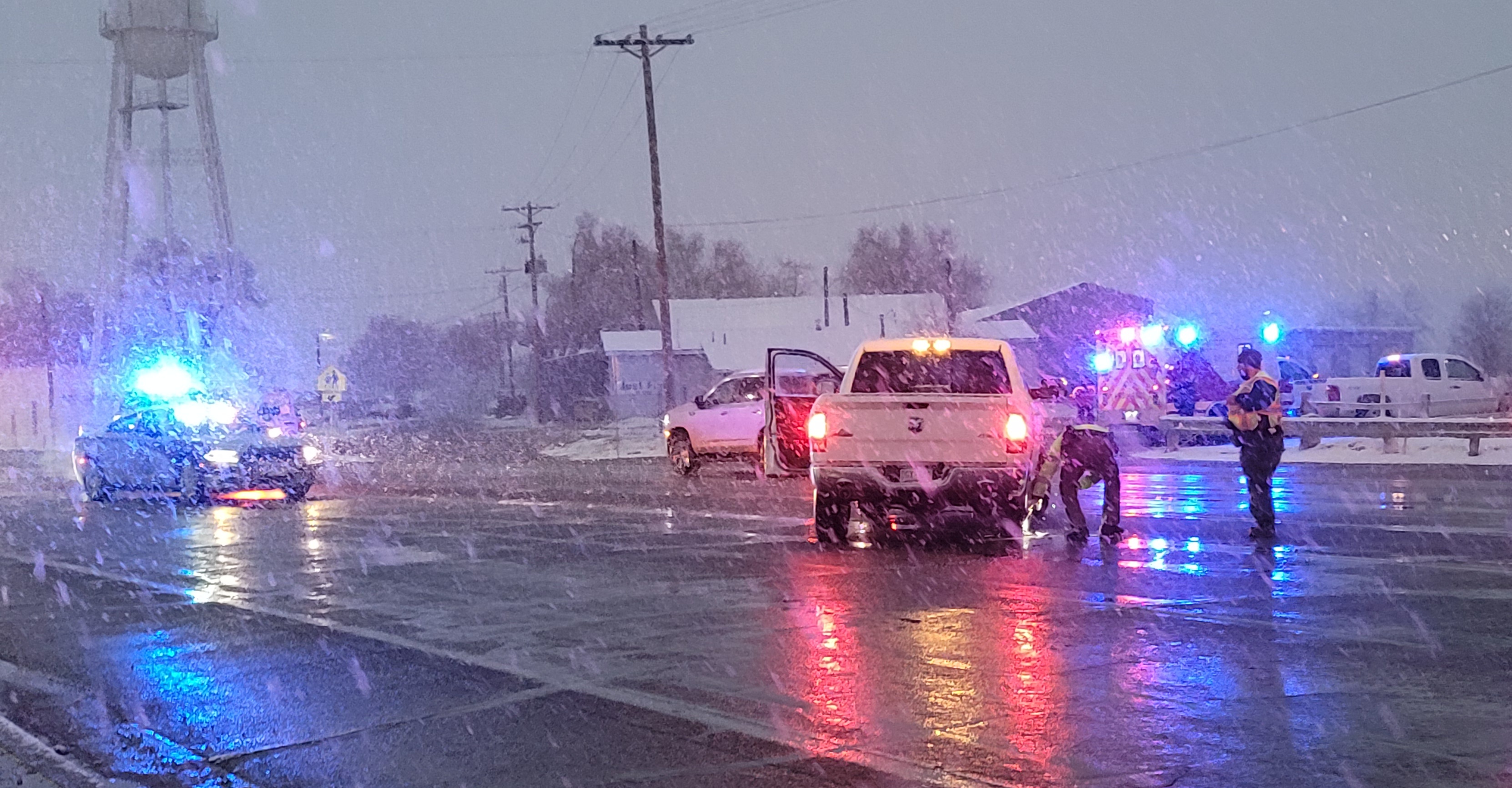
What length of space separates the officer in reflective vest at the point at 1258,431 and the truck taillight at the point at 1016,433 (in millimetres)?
1882

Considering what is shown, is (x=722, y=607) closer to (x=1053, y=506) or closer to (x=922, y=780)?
(x=922, y=780)

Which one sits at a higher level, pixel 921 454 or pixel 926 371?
pixel 926 371

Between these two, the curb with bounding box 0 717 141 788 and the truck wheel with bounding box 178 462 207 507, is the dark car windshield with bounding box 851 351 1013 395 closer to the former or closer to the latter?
the curb with bounding box 0 717 141 788

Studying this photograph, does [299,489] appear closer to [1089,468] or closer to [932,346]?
[932,346]

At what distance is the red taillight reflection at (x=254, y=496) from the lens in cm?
2256

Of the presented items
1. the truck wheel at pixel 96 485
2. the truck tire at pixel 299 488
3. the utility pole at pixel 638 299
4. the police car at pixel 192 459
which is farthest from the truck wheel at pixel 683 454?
the utility pole at pixel 638 299

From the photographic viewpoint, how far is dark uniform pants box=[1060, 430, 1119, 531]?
13.8 meters

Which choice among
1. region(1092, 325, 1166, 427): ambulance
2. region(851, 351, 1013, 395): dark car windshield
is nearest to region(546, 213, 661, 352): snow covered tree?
region(1092, 325, 1166, 427): ambulance

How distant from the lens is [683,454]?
26672 mm

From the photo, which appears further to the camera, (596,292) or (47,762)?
(596,292)

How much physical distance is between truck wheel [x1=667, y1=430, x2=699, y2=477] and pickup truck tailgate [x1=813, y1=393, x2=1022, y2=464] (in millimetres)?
12877

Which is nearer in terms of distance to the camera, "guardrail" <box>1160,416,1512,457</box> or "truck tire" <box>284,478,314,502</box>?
"truck tire" <box>284,478,314,502</box>

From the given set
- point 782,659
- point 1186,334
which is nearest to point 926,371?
point 782,659

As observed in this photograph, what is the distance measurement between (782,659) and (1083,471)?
6.31 m
